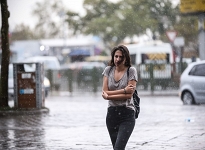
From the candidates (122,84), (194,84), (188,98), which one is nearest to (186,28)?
(188,98)

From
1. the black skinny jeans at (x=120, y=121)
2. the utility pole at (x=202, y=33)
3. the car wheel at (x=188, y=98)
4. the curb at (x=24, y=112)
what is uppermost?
the utility pole at (x=202, y=33)

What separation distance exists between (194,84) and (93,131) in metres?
8.16

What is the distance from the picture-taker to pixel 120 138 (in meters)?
7.43

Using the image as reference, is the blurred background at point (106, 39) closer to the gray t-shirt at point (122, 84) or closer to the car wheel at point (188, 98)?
the car wheel at point (188, 98)

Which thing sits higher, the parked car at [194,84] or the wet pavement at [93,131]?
the parked car at [194,84]

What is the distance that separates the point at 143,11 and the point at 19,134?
43913 mm

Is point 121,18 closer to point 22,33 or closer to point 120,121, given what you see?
point 22,33

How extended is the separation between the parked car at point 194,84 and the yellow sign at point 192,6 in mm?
8403

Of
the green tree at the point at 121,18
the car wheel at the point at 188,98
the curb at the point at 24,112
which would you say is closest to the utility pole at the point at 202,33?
the car wheel at the point at 188,98

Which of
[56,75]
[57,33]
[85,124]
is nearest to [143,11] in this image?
[56,75]

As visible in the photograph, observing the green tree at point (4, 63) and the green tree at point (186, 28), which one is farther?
the green tree at point (186, 28)

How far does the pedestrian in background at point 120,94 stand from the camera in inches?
297

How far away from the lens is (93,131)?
12883 mm

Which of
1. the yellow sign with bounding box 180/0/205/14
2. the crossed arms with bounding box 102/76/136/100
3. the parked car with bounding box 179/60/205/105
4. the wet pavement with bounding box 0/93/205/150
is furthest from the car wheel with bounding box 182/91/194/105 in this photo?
the crossed arms with bounding box 102/76/136/100
